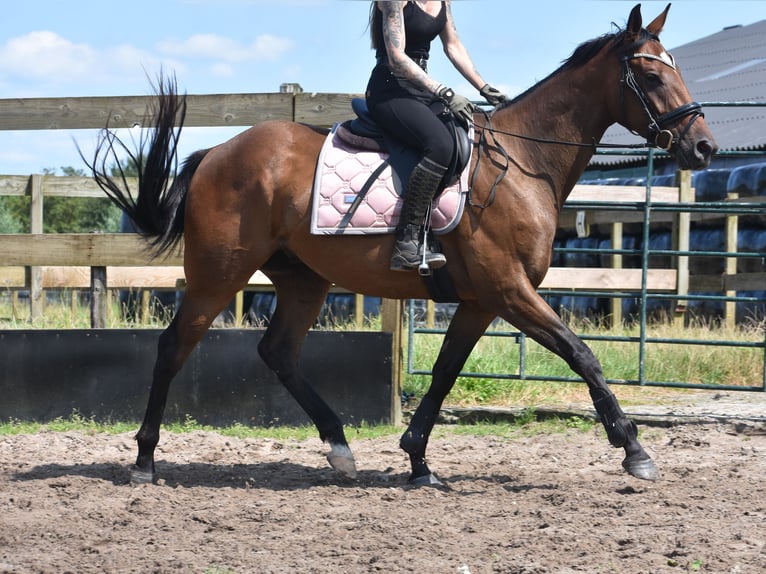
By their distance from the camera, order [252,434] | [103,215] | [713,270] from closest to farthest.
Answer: [252,434]
[713,270]
[103,215]

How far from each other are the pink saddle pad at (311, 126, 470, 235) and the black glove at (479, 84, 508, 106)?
0.63 m

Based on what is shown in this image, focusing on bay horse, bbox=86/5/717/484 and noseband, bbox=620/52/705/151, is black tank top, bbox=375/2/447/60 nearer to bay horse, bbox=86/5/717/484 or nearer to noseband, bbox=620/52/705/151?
bay horse, bbox=86/5/717/484

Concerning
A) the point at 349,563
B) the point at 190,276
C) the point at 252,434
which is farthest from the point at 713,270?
the point at 349,563

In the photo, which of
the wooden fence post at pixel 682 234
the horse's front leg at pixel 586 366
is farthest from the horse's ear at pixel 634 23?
the wooden fence post at pixel 682 234

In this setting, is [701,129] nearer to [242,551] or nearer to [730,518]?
[730,518]

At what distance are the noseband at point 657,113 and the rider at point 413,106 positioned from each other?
842 mm

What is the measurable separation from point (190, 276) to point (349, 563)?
2.30 meters

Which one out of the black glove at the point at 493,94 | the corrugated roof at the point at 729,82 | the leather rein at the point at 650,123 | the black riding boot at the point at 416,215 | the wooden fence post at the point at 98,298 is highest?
the corrugated roof at the point at 729,82

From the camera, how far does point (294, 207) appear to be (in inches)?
207

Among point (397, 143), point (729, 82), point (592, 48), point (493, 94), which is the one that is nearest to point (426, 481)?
point (397, 143)

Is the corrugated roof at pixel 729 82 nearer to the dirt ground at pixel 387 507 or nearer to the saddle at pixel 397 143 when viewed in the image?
the dirt ground at pixel 387 507

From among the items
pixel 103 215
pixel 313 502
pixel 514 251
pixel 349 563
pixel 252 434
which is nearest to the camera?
pixel 349 563

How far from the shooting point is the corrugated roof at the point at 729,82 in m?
20.9

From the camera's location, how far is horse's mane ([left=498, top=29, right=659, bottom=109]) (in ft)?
16.6
